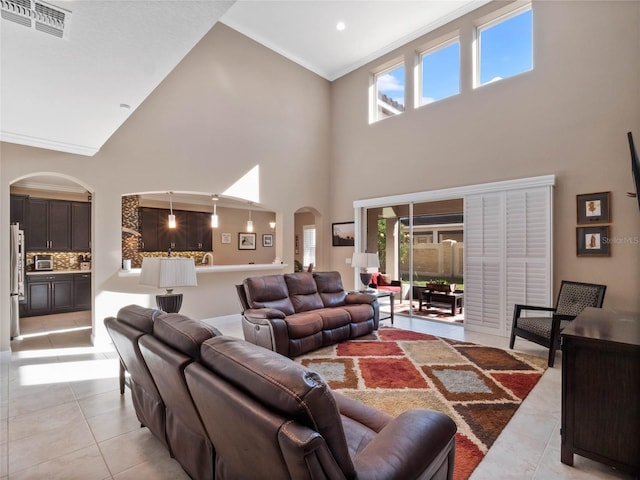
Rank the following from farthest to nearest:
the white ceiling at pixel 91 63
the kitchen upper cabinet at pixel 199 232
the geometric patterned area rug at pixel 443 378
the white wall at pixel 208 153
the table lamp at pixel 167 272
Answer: the kitchen upper cabinet at pixel 199 232 → the white wall at pixel 208 153 → the table lamp at pixel 167 272 → the geometric patterned area rug at pixel 443 378 → the white ceiling at pixel 91 63

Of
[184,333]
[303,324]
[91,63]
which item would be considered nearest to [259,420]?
[184,333]

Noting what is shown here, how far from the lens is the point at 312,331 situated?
13.1 feet

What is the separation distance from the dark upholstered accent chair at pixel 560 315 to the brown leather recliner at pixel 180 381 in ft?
12.0

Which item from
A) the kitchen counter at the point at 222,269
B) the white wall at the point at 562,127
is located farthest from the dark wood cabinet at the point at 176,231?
the white wall at the point at 562,127

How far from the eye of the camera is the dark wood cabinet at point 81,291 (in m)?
6.64

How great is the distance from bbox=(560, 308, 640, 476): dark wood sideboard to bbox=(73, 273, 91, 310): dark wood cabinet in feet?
26.1

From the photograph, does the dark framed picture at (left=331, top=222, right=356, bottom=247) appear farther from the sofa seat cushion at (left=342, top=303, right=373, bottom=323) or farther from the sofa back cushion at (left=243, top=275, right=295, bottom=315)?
the sofa back cushion at (left=243, top=275, right=295, bottom=315)

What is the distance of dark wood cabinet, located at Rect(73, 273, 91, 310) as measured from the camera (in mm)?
6644

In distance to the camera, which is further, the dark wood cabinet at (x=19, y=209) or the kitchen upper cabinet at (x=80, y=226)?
the kitchen upper cabinet at (x=80, y=226)

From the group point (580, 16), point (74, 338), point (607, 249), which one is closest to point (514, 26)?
point (580, 16)

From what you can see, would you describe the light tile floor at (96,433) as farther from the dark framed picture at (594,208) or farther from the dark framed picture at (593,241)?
the dark framed picture at (594,208)

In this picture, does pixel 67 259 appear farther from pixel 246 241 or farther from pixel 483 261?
pixel 483 261

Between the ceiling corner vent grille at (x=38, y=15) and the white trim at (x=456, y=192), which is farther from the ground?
the ceiling corner vent grille at (x=38, y=15)

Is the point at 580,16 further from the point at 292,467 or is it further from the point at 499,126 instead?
the point at 292,467
